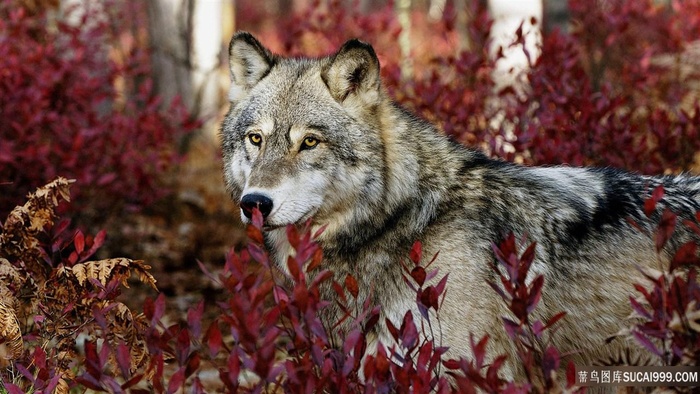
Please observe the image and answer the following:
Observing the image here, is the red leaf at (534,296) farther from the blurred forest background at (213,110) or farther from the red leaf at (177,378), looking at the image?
the blurred forest background at (213,110)

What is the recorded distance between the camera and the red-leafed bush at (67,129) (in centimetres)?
548

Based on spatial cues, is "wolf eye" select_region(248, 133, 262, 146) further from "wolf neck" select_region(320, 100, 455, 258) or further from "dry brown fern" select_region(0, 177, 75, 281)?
"dry brown fern" select_region(0, 177, 75, 281)

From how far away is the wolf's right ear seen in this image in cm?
402

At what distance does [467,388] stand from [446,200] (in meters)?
1.61

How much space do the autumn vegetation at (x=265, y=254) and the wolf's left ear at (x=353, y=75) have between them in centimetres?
85

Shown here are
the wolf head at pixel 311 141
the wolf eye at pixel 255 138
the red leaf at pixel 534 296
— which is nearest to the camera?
the red leaf at pixel 534 296

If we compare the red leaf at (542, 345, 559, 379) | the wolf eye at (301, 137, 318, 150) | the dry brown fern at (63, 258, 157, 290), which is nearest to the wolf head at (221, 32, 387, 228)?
the wolf eye at (301, 137, 318, 150)

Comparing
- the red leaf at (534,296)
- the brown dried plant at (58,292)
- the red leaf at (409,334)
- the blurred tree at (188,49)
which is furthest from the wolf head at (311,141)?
the blurred tree at (188,49)

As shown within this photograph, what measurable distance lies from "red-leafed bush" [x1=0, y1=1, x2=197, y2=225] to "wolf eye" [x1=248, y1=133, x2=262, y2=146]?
2147 mm

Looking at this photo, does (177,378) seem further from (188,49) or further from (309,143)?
(188,49)

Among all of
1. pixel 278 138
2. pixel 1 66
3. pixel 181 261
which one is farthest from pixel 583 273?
pixel 181 261

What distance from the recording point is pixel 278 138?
3609 mm

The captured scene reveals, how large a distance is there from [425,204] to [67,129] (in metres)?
3.68

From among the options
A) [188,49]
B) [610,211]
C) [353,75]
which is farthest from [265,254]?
[188,49]
